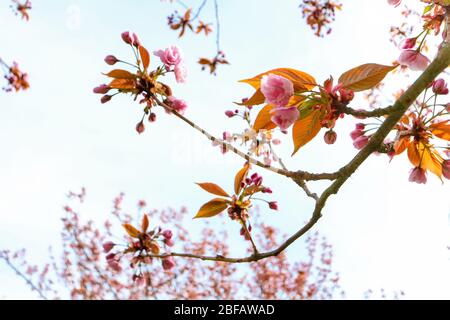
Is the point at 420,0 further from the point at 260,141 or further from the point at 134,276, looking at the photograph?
the point at 134,276

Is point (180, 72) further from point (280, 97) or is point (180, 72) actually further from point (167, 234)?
point (167, 234)

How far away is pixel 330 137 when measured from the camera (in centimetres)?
144

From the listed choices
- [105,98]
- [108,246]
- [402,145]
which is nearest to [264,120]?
[402,145]

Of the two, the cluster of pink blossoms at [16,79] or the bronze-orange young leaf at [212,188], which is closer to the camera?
the bronze-orange young leaf at [212,188]

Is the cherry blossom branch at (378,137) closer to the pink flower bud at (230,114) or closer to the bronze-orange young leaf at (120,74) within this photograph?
the bronze-orange young leaf at (120,74)

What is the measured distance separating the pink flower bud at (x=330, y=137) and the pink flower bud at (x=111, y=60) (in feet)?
3.20

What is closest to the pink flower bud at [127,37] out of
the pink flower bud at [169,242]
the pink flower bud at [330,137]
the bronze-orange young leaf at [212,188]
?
the bronze-orange young leaf at [212,188]

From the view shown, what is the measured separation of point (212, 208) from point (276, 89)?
0.83 meters

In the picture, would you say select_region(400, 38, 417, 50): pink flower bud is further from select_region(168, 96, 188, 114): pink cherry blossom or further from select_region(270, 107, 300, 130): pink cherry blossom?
select_region(168, 96, 188, 114): pink cherry blossom

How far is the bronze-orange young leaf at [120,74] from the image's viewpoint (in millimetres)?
1467

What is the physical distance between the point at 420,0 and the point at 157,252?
1.94 m

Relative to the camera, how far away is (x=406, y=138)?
4.60 ft
